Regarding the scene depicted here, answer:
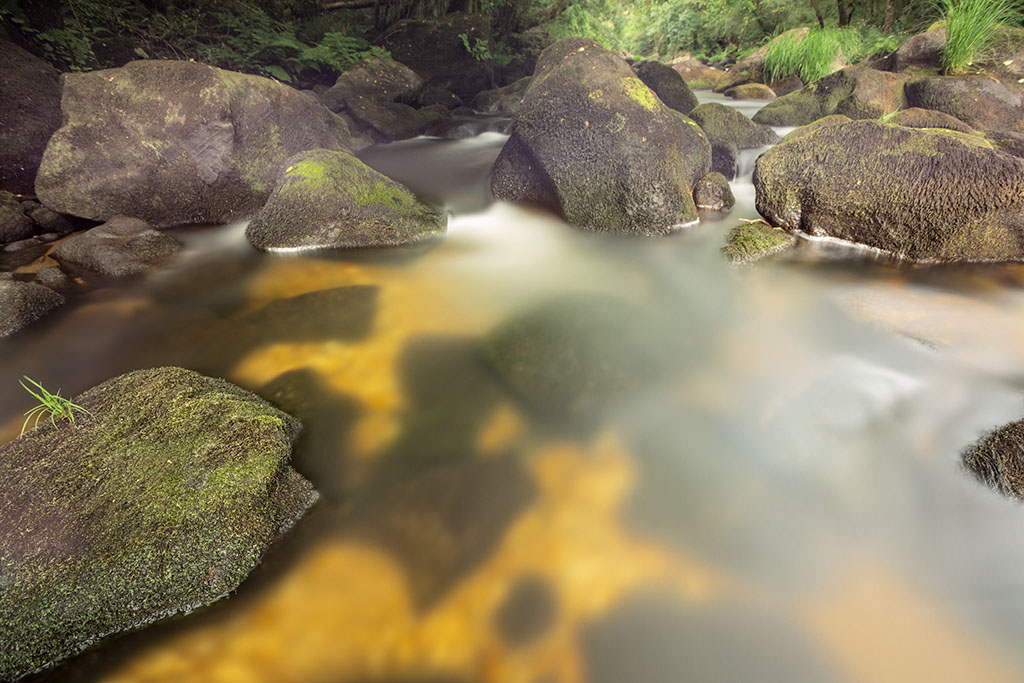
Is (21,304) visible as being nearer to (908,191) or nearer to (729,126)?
(908,191)

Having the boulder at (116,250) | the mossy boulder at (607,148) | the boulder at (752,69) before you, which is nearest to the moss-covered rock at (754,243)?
the mossy boulder at (607,148)

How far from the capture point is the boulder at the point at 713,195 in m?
5.64

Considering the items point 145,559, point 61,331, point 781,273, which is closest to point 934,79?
point 781,273

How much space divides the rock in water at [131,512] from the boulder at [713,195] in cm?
517

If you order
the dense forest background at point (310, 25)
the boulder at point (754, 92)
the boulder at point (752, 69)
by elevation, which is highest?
the dense forest background at point (310, 25)

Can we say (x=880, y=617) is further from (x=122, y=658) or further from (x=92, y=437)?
(x=92, y=437)

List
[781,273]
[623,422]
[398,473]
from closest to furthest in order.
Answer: [398,473] → [623,422] → [781,273]

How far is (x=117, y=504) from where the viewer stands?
6.25 feet

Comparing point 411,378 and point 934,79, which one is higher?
point 934,79

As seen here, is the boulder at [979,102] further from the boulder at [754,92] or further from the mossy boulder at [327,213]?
the mossy boulder at [327,213]

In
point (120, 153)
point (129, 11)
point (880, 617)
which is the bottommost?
point (880, 617)

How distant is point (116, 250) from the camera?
448 centimetres

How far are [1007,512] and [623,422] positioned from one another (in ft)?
5.70

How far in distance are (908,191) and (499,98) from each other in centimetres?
1035
